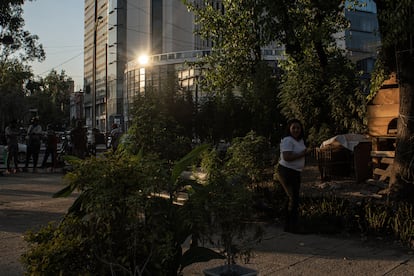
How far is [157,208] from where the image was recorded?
333 centimetres

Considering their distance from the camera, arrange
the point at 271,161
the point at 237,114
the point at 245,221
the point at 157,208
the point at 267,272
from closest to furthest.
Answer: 1. the point at 157,208
2. the point at 245,221
3. the point at 267,272
4. the point at 271,161
5. the point at 237,114

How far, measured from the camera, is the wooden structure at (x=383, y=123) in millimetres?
9211

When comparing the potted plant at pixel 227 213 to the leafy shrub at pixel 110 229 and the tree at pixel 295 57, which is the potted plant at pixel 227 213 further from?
the tree at pixel 295 57

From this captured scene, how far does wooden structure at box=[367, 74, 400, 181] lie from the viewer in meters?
9.21

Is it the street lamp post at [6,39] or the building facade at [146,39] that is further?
the building facade at [146,39]

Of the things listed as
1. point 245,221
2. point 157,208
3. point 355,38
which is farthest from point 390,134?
point 355,38

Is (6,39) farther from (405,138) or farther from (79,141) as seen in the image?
(405,138)

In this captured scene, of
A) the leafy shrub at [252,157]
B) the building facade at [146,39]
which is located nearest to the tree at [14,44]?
the leafy shrub at [252,157]

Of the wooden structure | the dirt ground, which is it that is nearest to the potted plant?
the dirt ground

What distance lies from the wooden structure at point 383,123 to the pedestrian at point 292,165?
3.06 meters

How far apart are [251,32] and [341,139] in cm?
589

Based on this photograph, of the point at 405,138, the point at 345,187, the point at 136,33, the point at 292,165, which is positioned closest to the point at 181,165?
the point at 292,165

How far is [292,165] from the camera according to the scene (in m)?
6.66

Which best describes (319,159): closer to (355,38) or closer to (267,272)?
(267,272)
